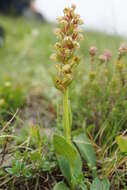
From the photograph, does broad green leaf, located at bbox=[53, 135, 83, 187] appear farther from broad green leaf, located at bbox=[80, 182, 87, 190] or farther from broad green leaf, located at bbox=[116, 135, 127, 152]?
broad green leaf, located at bbox=[116, 135, 127, 152]

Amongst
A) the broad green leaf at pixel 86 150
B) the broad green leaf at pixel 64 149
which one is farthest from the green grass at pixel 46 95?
the broad green leaf at pixel 64 149

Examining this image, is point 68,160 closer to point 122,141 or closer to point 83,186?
point 83,186

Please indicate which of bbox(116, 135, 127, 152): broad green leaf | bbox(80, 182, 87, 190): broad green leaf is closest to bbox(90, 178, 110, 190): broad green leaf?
bbox(80, 182, 87, 190): broad green leaf

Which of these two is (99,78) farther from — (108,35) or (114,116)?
(108,35)

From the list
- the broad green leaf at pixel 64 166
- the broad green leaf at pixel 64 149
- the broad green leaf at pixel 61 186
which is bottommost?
the broad green leaf at pixel 61 186

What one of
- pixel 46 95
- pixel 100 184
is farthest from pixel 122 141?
pixel 46 95

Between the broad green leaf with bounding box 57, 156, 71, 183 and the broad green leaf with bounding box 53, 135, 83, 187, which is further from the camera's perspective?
the broad green leaf with bounding box 57, 156, 71, 183

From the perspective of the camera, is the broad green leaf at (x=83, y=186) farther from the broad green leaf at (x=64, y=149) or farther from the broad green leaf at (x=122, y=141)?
the broad green leaf at (x=122, y=141)

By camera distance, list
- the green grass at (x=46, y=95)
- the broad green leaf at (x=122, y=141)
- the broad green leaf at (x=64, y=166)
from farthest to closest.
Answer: the green grass at (x=46, y=95)
the broad green leaf at (x=64, y=166)
the broad green leaf at (x=122, y=141)

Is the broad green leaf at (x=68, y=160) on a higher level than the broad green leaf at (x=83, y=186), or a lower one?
higher
